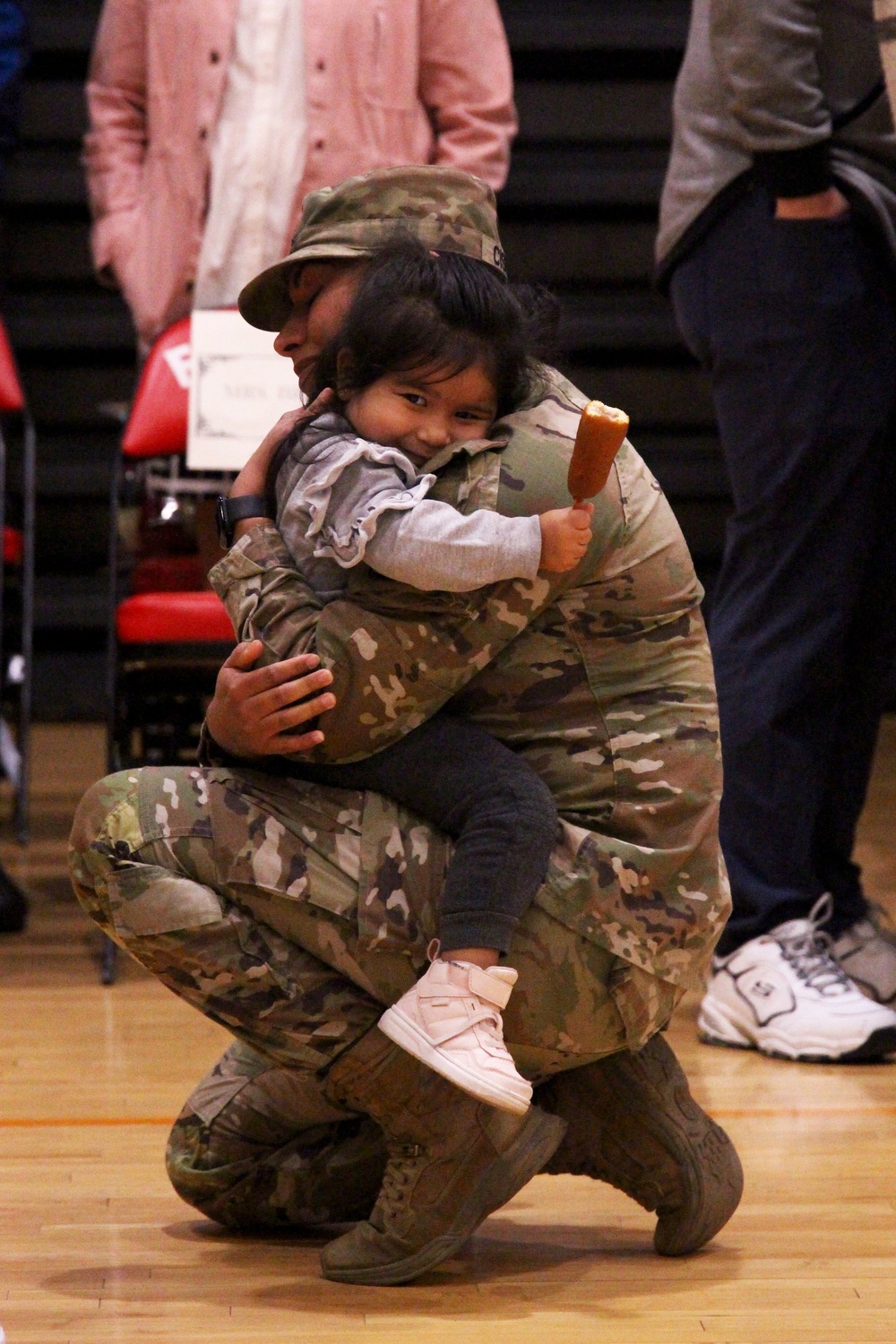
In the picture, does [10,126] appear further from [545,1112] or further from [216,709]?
[545,1112]

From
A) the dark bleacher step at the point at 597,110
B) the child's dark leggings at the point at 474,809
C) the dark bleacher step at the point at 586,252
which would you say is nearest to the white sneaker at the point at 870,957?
the child's dark leggings at the point at 474,809

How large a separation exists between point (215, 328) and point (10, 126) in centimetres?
101

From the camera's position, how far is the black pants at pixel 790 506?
2.63m

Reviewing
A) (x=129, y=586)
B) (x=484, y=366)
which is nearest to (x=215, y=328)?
(x=129, y=586)

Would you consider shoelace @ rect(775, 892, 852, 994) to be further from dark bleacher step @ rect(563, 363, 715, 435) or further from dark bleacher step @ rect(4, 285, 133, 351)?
dark bleacher step @ rect(4, 285, 133, 351)

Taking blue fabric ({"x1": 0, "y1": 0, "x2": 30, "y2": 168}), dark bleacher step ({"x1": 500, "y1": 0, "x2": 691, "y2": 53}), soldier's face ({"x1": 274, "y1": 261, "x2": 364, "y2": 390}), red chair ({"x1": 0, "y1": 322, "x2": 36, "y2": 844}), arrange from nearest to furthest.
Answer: soldier's face ({"x1": 274, "y1": 261, "x2": 364, "y2": 390}) < red chair ({"x1": 0, "y1": 322, "x2": 36, "y2": 844}) < blue fabric ({"x1": 0, "y1": 0, "x2": 30, "y2": 168}) < dark bleacher step ({"x1": 500, "y1": 0, "x2": 691, "y2": 53})

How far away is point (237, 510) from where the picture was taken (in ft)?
6.05

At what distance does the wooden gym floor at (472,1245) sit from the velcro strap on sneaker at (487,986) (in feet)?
0.91

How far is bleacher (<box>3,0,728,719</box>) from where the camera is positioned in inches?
219

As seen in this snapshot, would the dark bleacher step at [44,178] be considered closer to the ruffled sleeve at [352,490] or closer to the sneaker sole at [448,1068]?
the ruffled sleeve at [352,490]

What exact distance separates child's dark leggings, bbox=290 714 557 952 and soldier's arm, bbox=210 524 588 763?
0.03 metres

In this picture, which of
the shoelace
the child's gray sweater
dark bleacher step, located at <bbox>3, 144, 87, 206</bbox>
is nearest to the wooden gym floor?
the shoelace

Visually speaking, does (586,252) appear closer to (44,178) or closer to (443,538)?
(44,178)

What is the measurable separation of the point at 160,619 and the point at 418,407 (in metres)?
1.48
